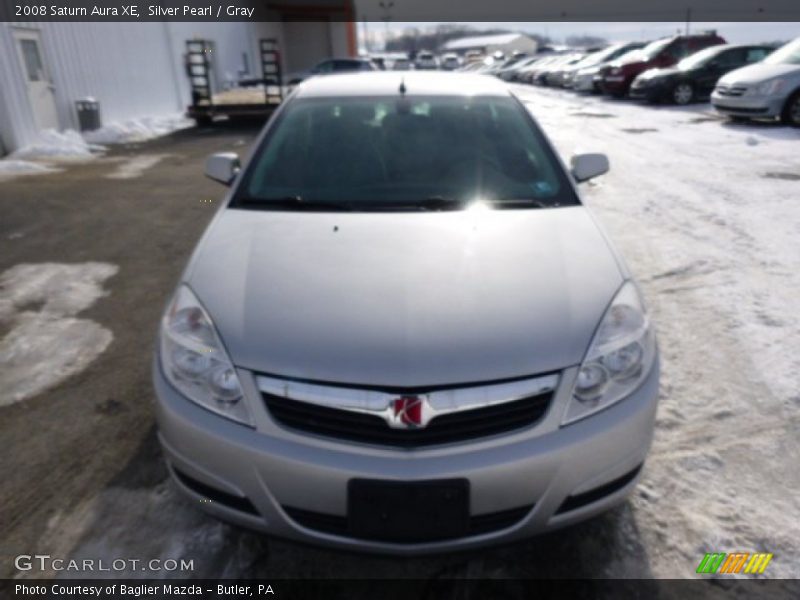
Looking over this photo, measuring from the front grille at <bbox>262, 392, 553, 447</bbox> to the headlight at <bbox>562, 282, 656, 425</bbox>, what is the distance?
0.41ft

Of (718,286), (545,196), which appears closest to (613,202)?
(718,286)

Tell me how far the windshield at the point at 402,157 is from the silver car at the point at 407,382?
13.2 inches

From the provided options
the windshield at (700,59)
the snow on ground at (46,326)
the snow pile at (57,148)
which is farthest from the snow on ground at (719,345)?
the snow pile at (57,148)

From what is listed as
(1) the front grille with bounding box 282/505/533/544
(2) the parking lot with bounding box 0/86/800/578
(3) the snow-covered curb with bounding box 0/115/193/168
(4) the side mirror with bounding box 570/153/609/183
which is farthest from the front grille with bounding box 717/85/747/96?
(3) the snow-covered curb with bounding box 0/115/193/168

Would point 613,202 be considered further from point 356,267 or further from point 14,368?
point 14,368

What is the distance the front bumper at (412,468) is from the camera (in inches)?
67.4

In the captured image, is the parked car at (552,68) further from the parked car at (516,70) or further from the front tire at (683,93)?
the front tire at (683,93)

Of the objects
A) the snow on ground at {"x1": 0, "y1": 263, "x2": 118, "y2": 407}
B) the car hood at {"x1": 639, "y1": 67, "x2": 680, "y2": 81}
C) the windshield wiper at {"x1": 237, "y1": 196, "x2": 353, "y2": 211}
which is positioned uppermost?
the windshield wiper at {"x1": 237, "y1": 196, "x2": 353, "y2": 211}

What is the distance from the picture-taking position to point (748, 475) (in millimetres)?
2477

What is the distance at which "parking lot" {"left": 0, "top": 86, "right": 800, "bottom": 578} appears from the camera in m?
2.14

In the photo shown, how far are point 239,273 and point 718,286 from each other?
11.5 feet

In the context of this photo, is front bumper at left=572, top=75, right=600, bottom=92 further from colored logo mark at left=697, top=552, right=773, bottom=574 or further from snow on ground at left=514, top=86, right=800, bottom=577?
colored logo mark at left=697, top=552, right=773, bottom=574

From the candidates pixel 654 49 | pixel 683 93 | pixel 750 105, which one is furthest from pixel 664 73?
pixel 750 105

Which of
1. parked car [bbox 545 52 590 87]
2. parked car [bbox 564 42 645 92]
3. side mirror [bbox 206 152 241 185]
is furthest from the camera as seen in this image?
parked car [bbox 545 52 590 87]
